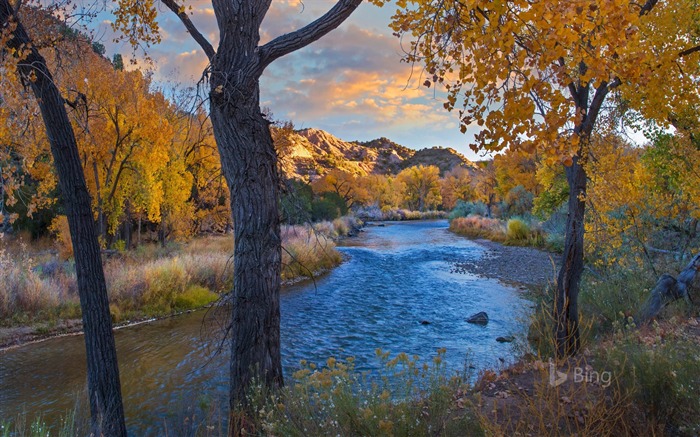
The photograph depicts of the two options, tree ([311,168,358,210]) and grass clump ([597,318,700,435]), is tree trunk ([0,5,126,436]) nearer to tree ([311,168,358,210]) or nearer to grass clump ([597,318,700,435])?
grass clump ([597,318,700,435])

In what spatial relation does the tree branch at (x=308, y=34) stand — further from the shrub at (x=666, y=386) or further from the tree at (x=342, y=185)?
the tree at (x=342, y=185)

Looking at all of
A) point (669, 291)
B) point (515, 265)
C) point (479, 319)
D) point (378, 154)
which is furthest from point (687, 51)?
point (378, 154)

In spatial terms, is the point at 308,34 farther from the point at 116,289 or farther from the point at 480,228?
the point at 480,228

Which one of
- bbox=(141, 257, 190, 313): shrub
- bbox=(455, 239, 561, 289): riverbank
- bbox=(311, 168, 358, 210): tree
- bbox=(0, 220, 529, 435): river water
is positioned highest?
bbox=(311, 168, 358, 210): tree

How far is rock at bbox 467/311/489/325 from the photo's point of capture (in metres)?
10.7

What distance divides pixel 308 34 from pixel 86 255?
3418 millimetres

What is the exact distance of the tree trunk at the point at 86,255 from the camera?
14.6ft

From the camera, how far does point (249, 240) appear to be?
14.0ft

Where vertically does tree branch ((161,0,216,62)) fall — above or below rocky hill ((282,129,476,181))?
below

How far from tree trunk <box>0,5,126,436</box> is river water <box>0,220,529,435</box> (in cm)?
35

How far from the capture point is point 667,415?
3275 millimetres

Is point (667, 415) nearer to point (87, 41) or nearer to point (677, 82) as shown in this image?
point (677, 82)

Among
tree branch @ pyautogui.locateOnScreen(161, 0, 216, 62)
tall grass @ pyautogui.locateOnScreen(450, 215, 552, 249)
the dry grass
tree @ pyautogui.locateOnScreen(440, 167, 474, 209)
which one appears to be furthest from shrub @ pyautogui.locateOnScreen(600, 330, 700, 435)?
tree @ pyautogui.locateOnScreen(440, 167, 474, 209)

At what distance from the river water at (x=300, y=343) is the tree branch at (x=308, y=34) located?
2530 mm
